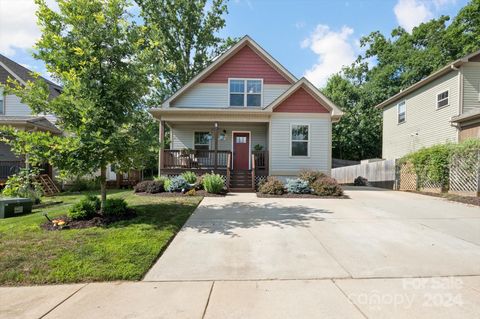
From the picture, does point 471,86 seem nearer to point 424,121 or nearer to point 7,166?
point 424,121

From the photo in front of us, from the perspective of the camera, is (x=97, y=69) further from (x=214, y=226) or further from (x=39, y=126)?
(x=39, y=126)

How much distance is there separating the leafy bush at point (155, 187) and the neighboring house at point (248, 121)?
1784mm

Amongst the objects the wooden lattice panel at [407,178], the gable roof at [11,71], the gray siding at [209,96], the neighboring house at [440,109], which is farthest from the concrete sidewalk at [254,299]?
the gable roof at [11,71]

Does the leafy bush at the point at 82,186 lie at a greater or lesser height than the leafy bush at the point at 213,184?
lesser

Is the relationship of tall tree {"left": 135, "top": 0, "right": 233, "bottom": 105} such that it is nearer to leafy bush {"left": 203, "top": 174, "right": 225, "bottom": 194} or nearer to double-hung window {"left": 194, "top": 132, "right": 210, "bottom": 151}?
double-hung window {"left": 194, "top": 132, "right": 210, "bottom": 151}

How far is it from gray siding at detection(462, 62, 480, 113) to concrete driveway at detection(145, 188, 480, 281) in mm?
8878

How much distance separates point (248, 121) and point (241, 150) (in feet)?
7.10

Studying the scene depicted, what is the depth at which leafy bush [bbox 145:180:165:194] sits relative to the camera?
11.2 m

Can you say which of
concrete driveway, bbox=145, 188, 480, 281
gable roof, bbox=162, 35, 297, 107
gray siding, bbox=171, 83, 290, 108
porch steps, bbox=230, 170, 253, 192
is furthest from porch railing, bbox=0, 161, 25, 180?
concrete driveway, bbox=145, 188, 480, 281

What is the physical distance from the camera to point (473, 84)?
14.3m

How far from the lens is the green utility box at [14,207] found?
7.64 meters

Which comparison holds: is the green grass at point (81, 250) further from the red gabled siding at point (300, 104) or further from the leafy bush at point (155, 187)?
the red gabled siding at point (300, 104)

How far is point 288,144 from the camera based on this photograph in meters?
13.7

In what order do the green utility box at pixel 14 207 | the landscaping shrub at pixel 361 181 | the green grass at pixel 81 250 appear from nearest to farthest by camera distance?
the green grass at pixel 81 250, the green utility box at pixel 14 207, the landscaping shrub at pixel 361 181
